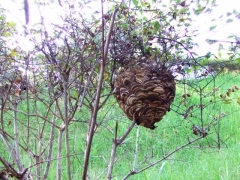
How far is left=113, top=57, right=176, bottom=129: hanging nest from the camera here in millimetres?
918

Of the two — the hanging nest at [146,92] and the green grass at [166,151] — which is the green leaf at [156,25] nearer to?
the hanging nest at [146,92]

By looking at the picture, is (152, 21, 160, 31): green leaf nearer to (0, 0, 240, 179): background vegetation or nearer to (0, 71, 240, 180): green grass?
(0, 0, 240, 179): background vegetation

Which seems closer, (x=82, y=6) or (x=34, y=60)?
(x=82, y=6)

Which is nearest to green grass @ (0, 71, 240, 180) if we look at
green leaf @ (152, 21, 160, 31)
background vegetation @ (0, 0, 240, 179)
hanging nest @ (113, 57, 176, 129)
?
background vegetation @ (0, 0, 240, 179)

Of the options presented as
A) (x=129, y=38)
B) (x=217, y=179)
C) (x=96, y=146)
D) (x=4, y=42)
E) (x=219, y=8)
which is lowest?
(x=217, y=179)

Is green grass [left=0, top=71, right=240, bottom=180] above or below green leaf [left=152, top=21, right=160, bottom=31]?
below

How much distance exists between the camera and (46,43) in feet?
4.36

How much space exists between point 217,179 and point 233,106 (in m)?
1.48

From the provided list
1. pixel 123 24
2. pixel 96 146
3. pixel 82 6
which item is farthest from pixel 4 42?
pixel 96 146

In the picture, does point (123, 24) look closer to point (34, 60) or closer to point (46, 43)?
point (46, 43)

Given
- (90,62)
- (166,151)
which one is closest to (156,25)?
(90,62)

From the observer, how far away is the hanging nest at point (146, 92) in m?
0.92

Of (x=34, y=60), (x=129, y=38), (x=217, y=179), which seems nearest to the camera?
(x=129, y=38)

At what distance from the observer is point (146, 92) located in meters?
0.92
